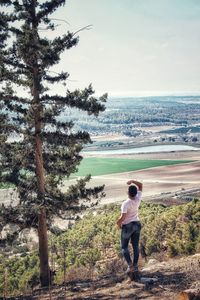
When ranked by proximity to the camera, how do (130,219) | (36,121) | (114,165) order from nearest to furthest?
(130,219) → (36,121) → (114,165)

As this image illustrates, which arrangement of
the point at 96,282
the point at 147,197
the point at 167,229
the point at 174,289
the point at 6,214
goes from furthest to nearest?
1. the point at 147,197
2. the point at 167,229
3. the point at 6,214
4. the point at 96,282
5. the point at 174,289

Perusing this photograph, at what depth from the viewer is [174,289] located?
8.73 meters

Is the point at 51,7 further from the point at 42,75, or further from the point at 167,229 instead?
the point at 167,229

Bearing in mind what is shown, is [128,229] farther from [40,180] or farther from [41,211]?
[40,180]

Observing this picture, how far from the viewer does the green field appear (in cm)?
8844

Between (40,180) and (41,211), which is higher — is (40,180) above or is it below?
above

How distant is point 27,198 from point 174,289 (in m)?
6.47

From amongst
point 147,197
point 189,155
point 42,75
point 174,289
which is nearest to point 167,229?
point 42,75

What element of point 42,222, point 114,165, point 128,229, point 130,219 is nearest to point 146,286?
point 128,229

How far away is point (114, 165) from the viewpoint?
96250 mm

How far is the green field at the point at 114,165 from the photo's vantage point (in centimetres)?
8844

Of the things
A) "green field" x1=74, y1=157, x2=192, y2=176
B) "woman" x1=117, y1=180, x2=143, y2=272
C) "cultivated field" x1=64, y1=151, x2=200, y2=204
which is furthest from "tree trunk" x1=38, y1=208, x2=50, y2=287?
"green field" x1=74, y1=157, x2=192, y2=176

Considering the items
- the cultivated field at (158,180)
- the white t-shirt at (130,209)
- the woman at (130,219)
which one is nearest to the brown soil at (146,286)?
the woman at (130,219)

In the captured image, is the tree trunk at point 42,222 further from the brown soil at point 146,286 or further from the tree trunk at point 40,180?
the brown soil at point 146,286
